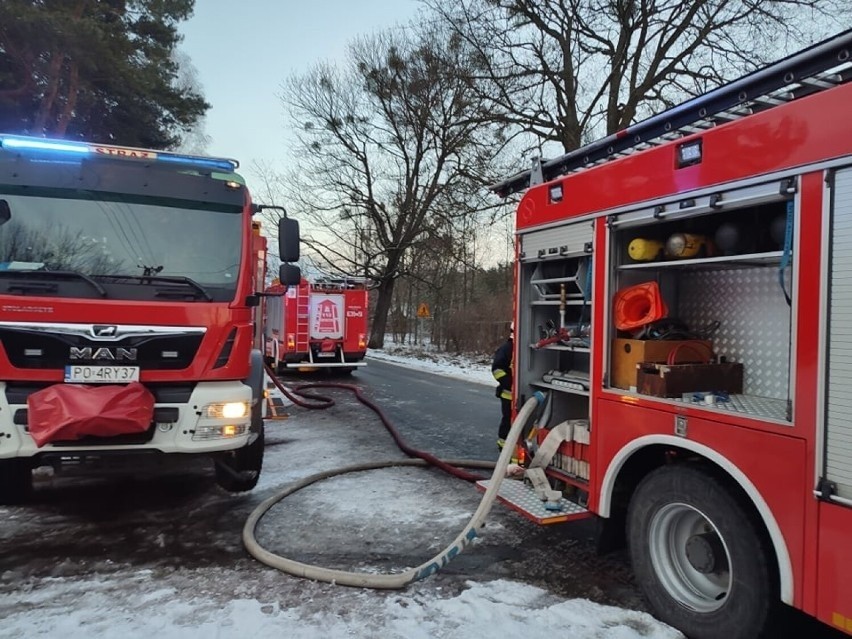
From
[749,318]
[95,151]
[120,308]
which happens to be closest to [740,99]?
[749,318]

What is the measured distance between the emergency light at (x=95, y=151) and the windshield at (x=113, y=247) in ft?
1.07

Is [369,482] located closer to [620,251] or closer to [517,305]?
[517,305]

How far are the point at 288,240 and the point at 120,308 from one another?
1.45 metres

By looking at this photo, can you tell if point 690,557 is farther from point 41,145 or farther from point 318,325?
point 318,325

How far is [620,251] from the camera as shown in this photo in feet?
11.9

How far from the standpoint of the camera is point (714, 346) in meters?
3.59

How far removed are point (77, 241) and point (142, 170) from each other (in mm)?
742

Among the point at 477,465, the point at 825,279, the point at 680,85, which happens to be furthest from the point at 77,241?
Answer: the point at 680,85

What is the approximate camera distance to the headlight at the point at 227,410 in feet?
14.1

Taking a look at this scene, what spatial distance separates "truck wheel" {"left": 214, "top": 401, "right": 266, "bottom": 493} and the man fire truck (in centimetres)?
8

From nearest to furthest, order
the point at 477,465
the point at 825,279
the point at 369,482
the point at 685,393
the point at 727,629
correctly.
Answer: the point at 825,279 < the point at 727,629 < the point at 685,393 < the point at 369,482 < the point at 477,465

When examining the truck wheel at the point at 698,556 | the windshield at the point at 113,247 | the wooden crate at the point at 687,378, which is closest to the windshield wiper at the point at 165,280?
the windshield at the point at 113,247

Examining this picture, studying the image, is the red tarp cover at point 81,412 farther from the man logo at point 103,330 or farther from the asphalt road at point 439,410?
the asphalt road at point 439,410

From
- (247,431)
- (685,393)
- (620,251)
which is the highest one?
(620,251)
